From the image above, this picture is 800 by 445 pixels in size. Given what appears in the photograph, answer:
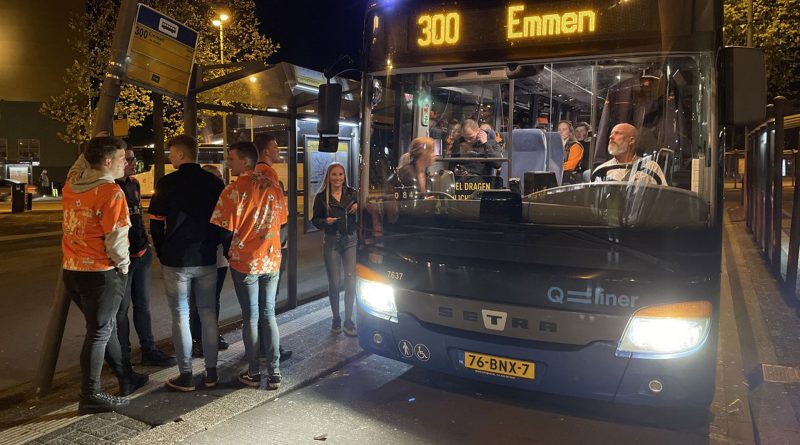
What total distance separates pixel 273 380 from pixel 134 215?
5.55ft

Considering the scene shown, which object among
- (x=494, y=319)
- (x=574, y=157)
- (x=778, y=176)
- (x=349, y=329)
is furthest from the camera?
(x=778, y=176)

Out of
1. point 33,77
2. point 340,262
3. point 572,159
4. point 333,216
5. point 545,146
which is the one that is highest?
point 33,77

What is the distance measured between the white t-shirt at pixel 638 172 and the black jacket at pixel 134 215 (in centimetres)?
343

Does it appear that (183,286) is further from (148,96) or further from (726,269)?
(148,96)

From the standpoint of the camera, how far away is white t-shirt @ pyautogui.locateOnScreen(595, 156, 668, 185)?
4.02 metres

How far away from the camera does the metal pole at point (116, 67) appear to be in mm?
4973

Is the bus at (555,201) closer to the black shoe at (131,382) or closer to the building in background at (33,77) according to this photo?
the black shoe at (131,382)

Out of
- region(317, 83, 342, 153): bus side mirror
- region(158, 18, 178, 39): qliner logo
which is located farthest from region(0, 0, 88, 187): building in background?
region(317, 83, 342, 153): bus side mirror

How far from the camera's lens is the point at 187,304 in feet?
15.8

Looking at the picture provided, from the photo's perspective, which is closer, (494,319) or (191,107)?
(494,319)

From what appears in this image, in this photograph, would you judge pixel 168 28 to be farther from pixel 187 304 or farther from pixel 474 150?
pixel 474 150

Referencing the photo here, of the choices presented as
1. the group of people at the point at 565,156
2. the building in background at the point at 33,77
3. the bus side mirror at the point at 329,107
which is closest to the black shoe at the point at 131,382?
the bus side mirror at the point at 329,107

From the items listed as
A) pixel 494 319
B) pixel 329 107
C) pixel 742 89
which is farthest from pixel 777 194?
pixel 329 107

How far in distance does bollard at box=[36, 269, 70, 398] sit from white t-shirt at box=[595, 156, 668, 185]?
3.92 metres
